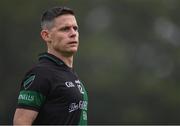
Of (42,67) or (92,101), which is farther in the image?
(92,101)

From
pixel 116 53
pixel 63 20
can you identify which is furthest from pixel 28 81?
pixel 116 53

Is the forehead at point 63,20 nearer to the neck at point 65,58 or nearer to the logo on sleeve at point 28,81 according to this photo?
the neck at point 65,58

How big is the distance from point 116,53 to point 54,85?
27.8 metres

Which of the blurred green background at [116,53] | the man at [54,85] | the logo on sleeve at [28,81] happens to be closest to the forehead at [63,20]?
the man at [54,85]

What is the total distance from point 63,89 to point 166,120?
2430 centimetres

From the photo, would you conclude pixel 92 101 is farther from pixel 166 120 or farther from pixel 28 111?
pixel 28 111

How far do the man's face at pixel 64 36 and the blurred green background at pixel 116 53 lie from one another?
23650 millimetres

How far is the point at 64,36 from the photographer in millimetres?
7781

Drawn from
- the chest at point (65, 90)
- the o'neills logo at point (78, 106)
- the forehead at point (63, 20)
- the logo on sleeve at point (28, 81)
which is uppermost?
the forehead at point (63, 20)

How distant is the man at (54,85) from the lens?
7316mm

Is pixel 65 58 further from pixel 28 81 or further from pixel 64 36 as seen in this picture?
pixel 28 81

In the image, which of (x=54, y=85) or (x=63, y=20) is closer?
(x=54, y=85)

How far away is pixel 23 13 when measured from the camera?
121 feet

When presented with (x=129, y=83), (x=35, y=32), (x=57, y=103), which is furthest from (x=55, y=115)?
(x=35, y=32)
